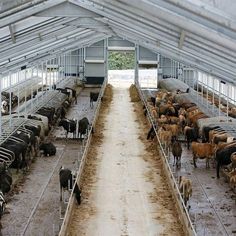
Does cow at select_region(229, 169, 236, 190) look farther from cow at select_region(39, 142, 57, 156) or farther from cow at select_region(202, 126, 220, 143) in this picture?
cow at select_region(39, 142, 57, 156)

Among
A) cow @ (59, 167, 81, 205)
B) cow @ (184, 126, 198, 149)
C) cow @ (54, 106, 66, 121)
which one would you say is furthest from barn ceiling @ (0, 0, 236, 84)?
cow @ (184, 126, 198, 149)

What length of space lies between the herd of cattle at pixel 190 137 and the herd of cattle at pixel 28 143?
10.9 feet

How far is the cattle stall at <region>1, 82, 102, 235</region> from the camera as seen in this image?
43.4 feet

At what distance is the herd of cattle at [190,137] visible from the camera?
17.5m

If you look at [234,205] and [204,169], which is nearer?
[234,205]

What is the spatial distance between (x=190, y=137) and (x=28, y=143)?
6387 millimetres

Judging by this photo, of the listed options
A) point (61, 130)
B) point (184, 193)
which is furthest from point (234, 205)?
point (61, 130)

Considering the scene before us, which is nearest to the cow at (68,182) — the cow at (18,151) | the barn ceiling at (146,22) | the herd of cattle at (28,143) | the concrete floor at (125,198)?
the herd of cattle at (28,143)

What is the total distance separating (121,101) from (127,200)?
2250cm

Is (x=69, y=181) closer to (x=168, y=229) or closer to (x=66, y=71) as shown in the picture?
(x=168, y=229)

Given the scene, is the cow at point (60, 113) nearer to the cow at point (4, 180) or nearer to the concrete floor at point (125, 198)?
the concrete floor at point (125, 198)

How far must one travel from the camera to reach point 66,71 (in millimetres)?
49719

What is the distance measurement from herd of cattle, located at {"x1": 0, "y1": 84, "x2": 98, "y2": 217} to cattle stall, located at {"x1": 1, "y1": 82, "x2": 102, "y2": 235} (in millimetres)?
356

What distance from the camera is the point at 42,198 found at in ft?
50.5
